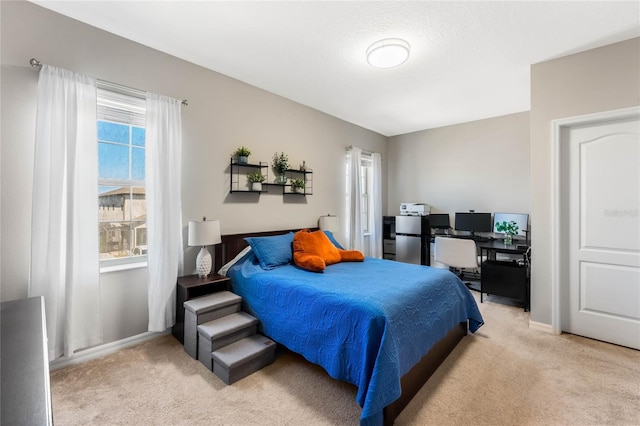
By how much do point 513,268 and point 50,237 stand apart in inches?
185

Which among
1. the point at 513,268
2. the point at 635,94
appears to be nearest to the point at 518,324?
the point at 513,268

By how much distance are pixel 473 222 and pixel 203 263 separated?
4151 millimetres

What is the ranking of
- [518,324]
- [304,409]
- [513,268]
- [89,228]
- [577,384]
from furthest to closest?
[513,268] → [518,324] → [89,228] → [577,384] → [304,409]

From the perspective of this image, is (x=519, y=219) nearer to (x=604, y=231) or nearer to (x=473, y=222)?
(x=473, y=222)

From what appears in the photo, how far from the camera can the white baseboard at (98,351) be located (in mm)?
2172

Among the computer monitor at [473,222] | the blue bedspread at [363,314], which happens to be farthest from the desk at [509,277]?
the blue bedspread at [363,314]

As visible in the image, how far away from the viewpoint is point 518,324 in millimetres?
3037

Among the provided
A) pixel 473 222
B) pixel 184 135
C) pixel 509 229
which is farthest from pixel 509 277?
pixel 184 135

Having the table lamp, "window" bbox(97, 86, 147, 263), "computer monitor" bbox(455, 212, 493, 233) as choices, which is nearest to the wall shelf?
the table lamp

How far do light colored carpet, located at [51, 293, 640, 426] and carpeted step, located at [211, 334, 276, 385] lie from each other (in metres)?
0.06

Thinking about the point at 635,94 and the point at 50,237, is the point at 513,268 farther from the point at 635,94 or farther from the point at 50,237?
the point at 50,237

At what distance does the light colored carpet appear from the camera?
1.72 meters

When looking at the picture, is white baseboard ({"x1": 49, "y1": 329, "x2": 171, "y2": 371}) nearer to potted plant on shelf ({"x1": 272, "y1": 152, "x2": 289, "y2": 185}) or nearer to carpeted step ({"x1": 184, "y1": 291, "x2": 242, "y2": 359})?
carpeted step ({"x1": 184, "y1": 291, "x2": 242, "y2": 359})

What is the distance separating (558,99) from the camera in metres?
2.79
